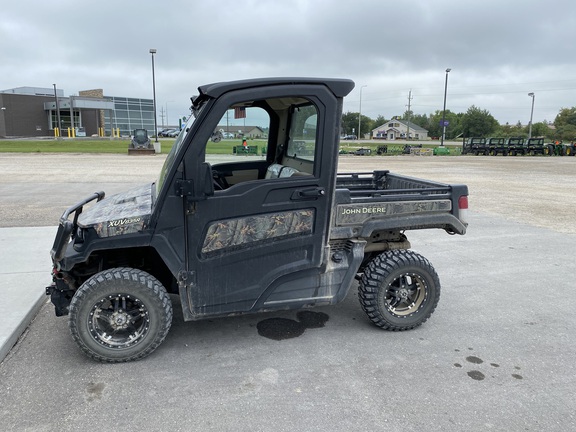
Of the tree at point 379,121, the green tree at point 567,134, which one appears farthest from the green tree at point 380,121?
the green tree at point 567,134

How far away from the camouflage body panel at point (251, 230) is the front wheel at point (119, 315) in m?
0.55

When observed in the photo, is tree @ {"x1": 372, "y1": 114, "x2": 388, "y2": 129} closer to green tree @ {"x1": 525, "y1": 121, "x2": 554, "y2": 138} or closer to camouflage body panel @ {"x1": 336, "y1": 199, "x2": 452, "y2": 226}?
green tree @ {"x1": 525, "y1": 121, "x2": 554, "y2": 138}

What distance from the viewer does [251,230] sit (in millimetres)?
3348

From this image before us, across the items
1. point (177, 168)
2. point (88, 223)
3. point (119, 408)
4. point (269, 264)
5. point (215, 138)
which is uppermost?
point (215, 138)

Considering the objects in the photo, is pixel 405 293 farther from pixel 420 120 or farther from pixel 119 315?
pixel 420 120

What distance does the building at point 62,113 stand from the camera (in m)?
72.7

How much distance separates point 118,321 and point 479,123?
350ft

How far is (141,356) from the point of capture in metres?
3.42

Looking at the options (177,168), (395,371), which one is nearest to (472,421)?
(395,371)

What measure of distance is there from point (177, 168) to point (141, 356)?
1.49 m

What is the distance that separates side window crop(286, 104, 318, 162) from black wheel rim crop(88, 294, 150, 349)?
181cm

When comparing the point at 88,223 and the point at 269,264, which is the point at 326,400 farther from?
the point at 88,223

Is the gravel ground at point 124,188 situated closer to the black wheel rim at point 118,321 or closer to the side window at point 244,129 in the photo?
the side window at point 244,129

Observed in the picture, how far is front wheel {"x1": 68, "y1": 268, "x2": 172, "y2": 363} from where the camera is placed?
128 inches
